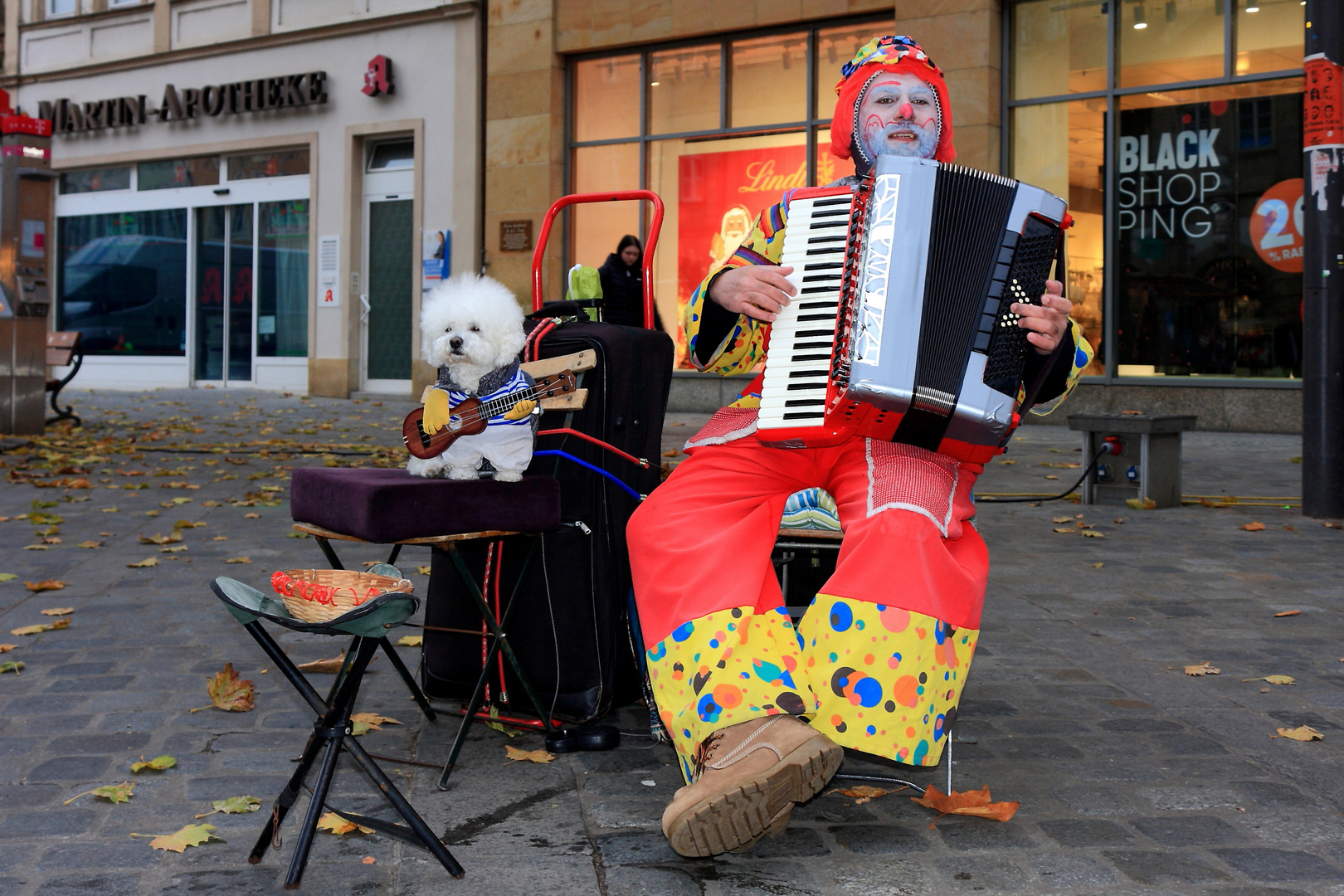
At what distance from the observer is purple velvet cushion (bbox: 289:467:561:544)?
2.74 metres

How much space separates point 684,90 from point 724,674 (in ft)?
43.8

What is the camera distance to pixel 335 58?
17156 mm

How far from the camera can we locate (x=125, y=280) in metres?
20.0

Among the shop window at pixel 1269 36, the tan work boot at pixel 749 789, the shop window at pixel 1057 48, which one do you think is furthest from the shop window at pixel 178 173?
the tan work boot at pixel 749 789

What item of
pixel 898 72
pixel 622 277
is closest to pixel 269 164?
pixel 622 277

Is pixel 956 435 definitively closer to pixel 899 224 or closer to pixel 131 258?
pixel 899 224

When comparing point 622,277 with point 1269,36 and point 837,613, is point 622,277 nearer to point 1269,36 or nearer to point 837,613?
point 1269,36

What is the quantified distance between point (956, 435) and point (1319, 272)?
5334 mm

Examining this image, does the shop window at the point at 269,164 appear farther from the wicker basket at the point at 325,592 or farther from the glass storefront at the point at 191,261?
the wicker basket at the point at 325,592

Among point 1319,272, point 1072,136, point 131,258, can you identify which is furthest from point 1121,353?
point 131,258

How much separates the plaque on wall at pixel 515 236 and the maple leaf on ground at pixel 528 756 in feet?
41.7

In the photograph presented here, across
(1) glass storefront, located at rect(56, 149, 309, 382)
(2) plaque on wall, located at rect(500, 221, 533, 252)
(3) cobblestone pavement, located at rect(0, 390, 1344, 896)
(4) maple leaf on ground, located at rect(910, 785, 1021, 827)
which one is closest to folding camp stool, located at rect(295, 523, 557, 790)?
(3) cobblestone pavement, located at rect(0, 390, 1344, 896)

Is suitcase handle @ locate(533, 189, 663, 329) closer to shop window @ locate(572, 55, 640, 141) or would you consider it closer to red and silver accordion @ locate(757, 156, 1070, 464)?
red and silver accordion @ locate(757, 156, 1070, 464)

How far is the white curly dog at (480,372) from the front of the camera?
10.1 ft
